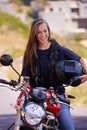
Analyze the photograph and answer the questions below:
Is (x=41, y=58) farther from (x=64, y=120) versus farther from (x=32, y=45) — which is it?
(x=64, y=120)

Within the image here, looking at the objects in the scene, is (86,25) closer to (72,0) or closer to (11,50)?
(72,0)

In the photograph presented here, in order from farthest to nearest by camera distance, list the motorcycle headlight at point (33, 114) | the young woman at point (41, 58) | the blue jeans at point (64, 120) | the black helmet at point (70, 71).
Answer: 1. the young woman at point (41, 58)
2. the blue jeans at point (64, 120)
3. the black helmet at point (70, 71)
4. the motorcycle headlight at point (33, 114)

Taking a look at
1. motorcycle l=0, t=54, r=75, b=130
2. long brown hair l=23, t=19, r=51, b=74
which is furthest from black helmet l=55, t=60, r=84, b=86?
long brown hair l=23, t=19, r=51, b=74

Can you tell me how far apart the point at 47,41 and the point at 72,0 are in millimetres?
97853

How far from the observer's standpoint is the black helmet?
4.10 m

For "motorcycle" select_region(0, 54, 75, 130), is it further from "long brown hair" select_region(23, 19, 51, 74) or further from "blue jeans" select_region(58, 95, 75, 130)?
"long brown hair" select_region(23, 19, 51, 74)

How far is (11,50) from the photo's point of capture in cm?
2250

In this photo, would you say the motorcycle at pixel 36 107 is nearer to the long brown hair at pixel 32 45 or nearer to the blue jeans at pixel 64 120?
the blue jeans at pixel 64 120

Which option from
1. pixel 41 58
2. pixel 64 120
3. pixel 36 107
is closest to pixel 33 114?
pixel 36 107

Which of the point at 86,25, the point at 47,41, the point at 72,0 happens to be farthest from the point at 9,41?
the point at 72,0

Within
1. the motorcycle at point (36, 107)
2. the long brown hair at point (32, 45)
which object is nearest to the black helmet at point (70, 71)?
the motorcycle at point (36, 107)

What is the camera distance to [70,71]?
410cm

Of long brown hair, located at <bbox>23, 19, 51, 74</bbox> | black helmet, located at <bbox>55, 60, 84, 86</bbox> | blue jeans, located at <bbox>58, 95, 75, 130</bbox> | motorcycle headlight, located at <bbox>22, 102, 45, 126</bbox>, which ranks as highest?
long brown hair, located at <bbox>23, 19, 51, 74</bbox>

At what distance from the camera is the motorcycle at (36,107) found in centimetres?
391
